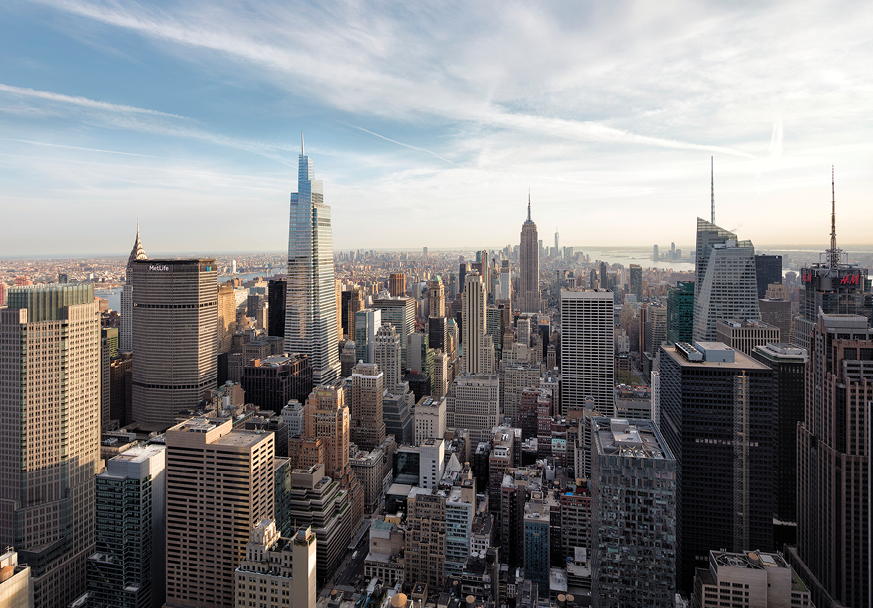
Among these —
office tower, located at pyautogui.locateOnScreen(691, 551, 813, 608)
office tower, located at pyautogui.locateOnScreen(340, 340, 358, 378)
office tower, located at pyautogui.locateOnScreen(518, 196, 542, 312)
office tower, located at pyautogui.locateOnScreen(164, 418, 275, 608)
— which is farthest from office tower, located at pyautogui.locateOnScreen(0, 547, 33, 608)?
office tower, located at pyautogui.locateOnScreen(518, 196, 542, 312)

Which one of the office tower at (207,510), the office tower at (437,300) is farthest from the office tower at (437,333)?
the office tower at (207,510)

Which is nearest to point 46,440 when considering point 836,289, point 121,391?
point 121,391

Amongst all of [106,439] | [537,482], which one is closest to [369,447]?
[537,482]

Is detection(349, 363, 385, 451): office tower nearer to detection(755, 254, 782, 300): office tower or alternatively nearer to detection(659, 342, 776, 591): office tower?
detection(659, 342, 776, 591): office tower

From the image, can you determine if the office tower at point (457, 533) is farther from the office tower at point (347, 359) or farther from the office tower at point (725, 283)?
the office tower at point (347, 359)

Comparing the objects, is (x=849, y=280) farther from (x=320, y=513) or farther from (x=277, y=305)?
(x=277, y=305)

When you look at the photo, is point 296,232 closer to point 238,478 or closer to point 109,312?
point 109,312
